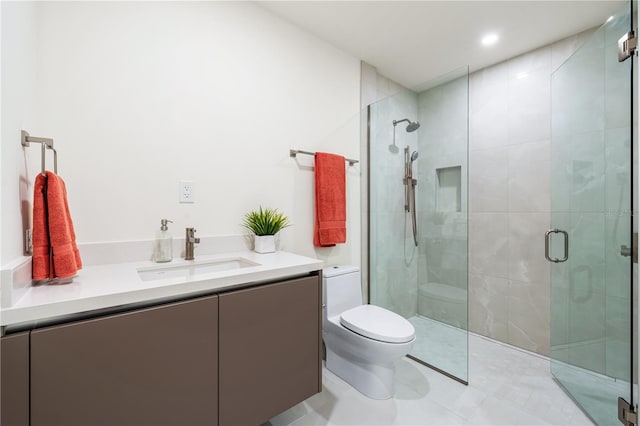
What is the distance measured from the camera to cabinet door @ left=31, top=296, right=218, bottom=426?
30.4 inches

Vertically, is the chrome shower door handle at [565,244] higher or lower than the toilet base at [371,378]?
higher

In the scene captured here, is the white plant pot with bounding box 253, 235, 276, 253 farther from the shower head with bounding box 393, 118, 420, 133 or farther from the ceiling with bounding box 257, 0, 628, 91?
the ceiling with bounding box 257, 0, 628, 91

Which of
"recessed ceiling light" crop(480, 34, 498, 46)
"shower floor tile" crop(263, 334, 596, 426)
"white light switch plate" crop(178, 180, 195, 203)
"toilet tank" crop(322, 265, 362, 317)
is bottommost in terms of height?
"shower floor tile" crop(263, 334, 596, 426)

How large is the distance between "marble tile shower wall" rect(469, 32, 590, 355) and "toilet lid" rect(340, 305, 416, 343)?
3.89 feet

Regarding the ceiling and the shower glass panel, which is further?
the shower glass panel

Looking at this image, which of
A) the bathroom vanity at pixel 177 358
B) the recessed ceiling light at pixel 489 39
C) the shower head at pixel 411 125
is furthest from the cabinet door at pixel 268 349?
the recessed ceiling light at pixel 489 39

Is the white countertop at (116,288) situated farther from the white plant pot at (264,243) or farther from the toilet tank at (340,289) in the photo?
the toilet tank at (340,289)

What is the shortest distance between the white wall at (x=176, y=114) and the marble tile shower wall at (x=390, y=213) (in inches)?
17.9

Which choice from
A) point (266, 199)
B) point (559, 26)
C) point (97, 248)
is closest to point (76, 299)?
point (97, 248)

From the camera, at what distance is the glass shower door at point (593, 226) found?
137 cm

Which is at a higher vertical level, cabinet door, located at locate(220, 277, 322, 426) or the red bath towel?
the red bath towel

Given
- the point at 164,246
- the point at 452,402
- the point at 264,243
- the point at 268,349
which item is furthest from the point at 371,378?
the point at 164,246

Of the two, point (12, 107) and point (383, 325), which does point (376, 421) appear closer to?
point (383, 325)

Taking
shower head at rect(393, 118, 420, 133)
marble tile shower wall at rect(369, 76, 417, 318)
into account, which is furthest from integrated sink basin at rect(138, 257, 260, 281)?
shower head at rect(393, 118, 420, 133)
